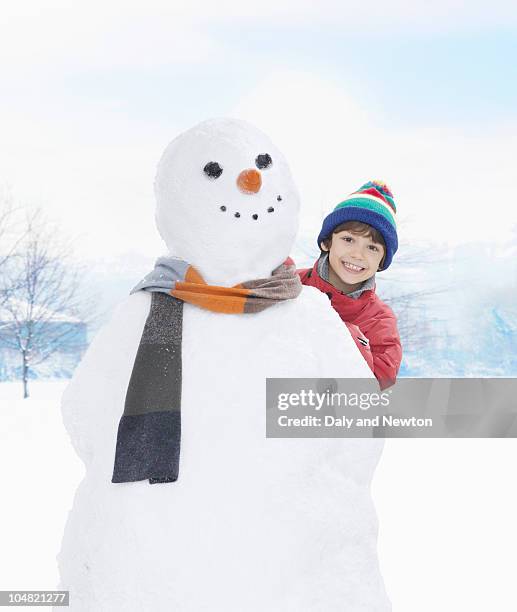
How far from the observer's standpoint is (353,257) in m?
2.23

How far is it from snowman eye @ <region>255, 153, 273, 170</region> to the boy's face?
0.52 m

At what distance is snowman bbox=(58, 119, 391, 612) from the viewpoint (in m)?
1.67

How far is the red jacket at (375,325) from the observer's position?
85.6 inches

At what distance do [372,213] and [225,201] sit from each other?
647 millimetres

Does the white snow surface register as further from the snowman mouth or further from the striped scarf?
the snowman mouth

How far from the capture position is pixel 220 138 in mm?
1804

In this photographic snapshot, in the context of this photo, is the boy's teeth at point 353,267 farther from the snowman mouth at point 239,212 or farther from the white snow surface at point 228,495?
the snowman mouth at point 239,212

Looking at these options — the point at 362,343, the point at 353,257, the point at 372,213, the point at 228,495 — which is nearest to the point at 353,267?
the point at 353,257

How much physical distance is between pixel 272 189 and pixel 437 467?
2.94 meters

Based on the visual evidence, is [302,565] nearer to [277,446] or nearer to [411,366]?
[277,446]

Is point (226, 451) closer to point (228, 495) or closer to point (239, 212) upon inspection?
point (228, 495)

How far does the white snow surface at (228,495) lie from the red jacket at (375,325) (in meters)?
0.34

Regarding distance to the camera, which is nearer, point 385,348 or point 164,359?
point 164,359

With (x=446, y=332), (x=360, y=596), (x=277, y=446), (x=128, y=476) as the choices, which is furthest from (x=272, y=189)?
(x=446, y=332)
